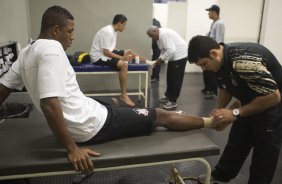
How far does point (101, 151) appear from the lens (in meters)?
1.33

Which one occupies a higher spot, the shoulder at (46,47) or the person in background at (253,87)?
the shoulder at (46,47)

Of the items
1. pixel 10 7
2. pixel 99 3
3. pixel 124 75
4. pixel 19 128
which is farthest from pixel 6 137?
pixel 99 3

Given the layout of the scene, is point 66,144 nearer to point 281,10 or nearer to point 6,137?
point 6,137

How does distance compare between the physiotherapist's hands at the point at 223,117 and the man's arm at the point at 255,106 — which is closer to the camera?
the man's arm at the point at 255,106

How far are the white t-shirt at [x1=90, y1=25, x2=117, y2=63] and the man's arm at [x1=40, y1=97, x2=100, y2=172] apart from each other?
96.6 inches

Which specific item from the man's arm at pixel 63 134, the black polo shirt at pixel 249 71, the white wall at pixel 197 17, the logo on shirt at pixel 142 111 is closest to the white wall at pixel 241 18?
the white wall at pixel 197 17

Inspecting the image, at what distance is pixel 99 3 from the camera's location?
409 cm

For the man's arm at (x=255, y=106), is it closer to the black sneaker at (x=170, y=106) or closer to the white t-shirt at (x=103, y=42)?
the black sneaker at (x=170, y=106)

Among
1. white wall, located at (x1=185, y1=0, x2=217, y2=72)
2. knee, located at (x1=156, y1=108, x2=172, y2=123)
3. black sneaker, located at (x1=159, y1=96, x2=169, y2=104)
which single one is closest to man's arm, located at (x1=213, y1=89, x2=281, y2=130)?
knee, located at (x1=156, y1=108, x2=172, y2=123)

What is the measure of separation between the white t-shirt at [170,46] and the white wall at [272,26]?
2.73 metres

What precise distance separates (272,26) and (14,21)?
16.0 feet

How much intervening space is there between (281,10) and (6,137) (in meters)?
5.55

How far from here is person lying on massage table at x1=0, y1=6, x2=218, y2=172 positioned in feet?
3.82

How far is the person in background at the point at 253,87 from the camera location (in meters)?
1.39
